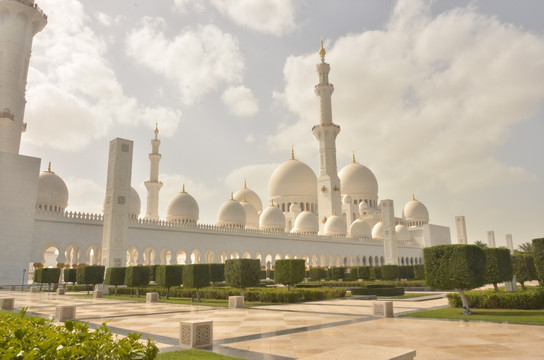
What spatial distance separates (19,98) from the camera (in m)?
35.9

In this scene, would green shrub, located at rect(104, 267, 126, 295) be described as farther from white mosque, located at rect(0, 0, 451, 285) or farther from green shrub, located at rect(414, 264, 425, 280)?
green shrub, located at rect(414, 264, 425, 280)

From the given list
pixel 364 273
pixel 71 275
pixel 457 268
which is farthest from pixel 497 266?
pixel 71 275

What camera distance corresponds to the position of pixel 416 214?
2815 inches

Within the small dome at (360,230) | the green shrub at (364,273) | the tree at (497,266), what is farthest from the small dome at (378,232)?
the tree at (497,266)

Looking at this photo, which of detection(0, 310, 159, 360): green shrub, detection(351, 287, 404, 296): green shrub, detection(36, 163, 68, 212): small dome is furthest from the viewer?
detection(36, 163, 68, 212): small dome

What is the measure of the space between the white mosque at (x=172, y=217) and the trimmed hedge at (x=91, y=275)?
3.46 metres

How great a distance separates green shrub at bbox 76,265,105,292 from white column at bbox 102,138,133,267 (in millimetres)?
3397

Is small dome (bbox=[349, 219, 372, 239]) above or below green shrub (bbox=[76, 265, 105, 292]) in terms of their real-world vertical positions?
above

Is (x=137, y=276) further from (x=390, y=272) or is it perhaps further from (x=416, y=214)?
(x=416, y=214)

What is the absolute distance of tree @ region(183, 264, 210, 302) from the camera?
19.1m

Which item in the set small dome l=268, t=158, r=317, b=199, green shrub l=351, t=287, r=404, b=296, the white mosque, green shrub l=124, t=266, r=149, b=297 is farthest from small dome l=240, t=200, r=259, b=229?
green shrub l=351, t=287, r=404, b=296

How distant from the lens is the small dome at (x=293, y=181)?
200 ft

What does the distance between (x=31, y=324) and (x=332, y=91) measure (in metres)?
50.6

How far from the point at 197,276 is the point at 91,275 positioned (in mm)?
9869
